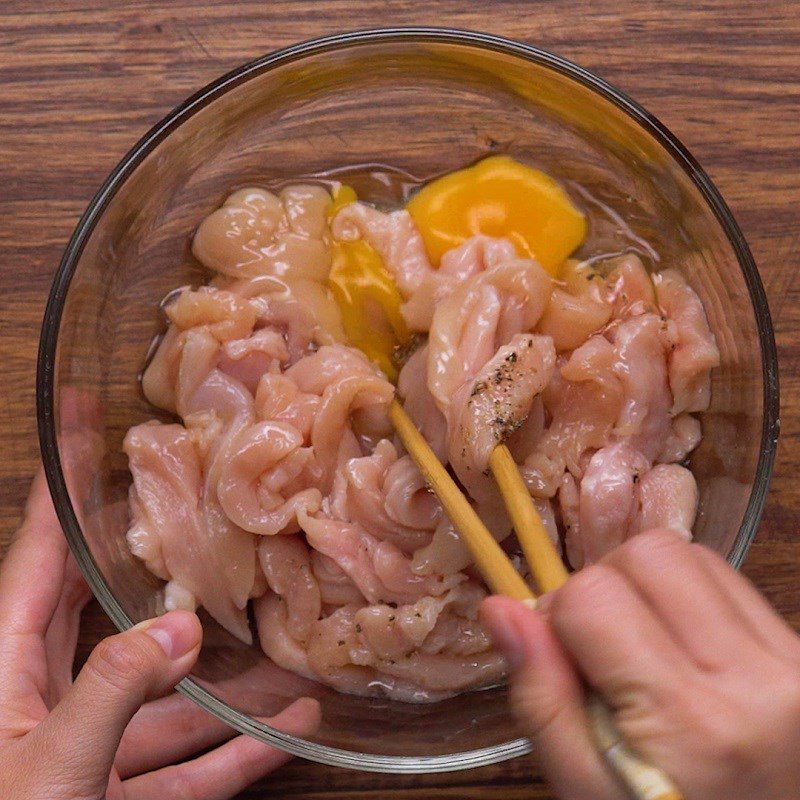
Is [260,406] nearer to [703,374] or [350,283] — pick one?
[350,283]

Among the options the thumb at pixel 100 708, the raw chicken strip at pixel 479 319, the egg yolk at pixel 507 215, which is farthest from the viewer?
the egg yolk at pixel 507 215

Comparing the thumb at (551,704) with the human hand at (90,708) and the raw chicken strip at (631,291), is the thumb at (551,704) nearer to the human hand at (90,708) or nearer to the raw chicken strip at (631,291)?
the human hand at (90,708)

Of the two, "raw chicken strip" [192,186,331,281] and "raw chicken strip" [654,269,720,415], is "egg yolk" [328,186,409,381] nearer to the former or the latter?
"raw chicken strip" [192,186,331,281]

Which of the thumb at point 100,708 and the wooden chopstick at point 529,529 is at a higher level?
the wooden chopstick at point 529,529

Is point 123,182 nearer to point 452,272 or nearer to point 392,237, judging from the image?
point 392,237

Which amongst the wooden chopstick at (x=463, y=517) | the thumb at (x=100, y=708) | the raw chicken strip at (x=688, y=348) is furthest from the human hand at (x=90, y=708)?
the raw chicken strip at (x=688, y=348)

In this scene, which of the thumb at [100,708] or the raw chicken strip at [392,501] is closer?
the thumb at [100,708]

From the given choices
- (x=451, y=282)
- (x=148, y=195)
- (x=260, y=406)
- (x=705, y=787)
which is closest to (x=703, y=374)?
(x=451, y=282)
